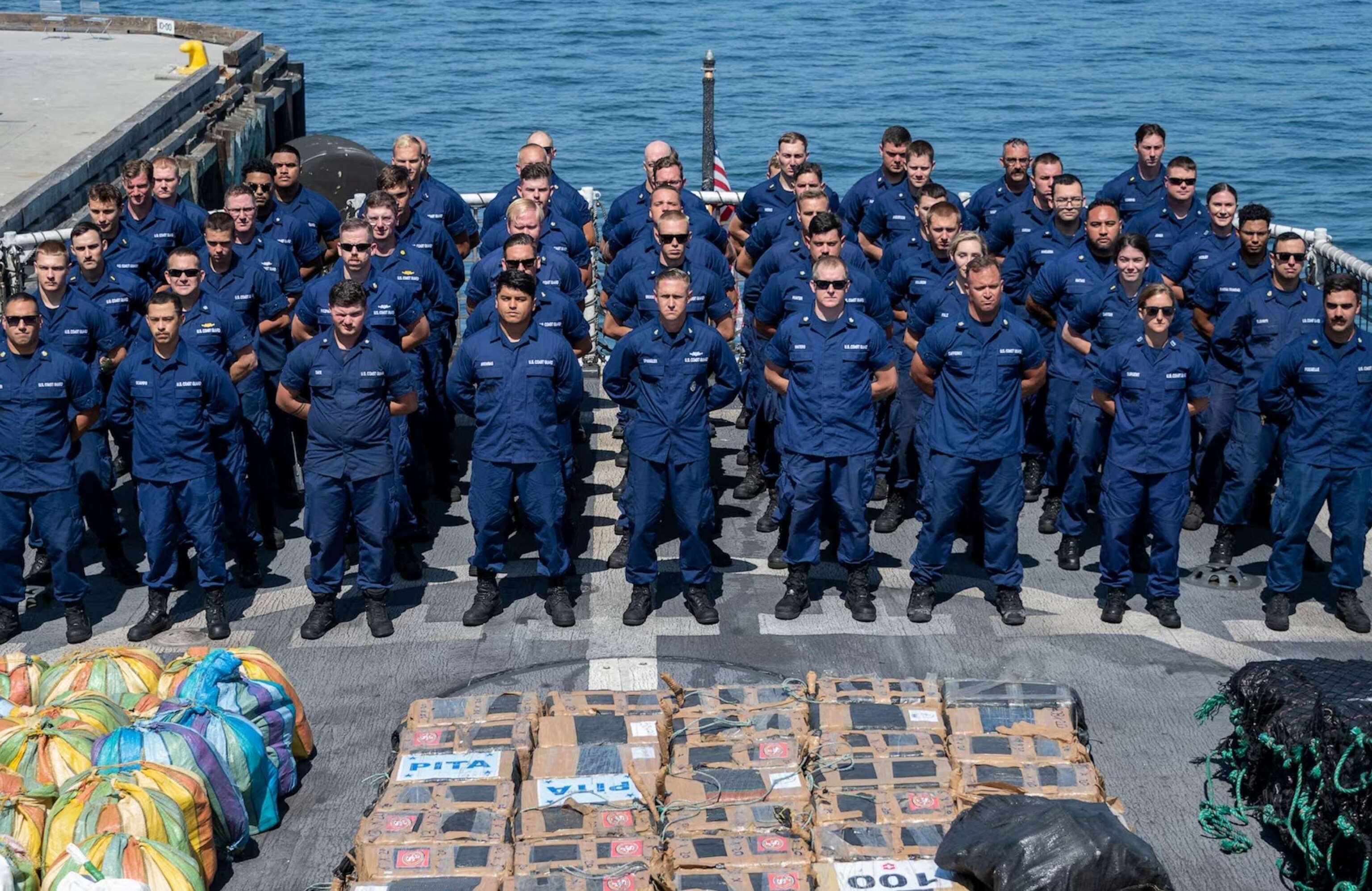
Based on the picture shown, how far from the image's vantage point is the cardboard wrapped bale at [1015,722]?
25.2ft

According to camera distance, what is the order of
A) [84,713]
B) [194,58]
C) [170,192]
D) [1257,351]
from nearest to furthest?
[84,713]
[1257,351]
[170,192]
[194,58]

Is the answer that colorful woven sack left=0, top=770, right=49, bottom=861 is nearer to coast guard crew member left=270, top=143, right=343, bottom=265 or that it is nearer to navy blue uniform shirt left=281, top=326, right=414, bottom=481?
navy blue uniform shirt left=281, top=326, right=414, bottom=481

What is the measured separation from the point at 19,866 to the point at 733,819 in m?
2.78

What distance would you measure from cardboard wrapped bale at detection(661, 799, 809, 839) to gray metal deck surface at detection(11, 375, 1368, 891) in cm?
165

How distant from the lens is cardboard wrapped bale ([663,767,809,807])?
7.22 m

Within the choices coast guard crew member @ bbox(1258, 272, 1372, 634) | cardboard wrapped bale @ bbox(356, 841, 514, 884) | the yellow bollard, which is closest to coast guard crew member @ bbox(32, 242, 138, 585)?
cardboard wrapped bale @ bbox(356, 841, 514, 884)

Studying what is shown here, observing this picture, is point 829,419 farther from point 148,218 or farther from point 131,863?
point 148,218

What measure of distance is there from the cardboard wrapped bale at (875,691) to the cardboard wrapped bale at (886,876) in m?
1.20

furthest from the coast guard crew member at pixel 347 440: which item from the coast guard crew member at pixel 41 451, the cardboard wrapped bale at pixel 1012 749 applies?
the cardboard wrapped bale at pixel 1012 749

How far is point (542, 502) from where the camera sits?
984 centimetres

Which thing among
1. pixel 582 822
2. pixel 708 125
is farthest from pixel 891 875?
pixel 708 125

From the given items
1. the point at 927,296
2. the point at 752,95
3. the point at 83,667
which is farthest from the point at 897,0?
the point at 83,667

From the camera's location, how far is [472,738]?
7.69 metres

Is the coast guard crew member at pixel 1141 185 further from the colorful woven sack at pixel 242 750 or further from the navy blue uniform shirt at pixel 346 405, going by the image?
the colorful woven sack at pixel 242 750
